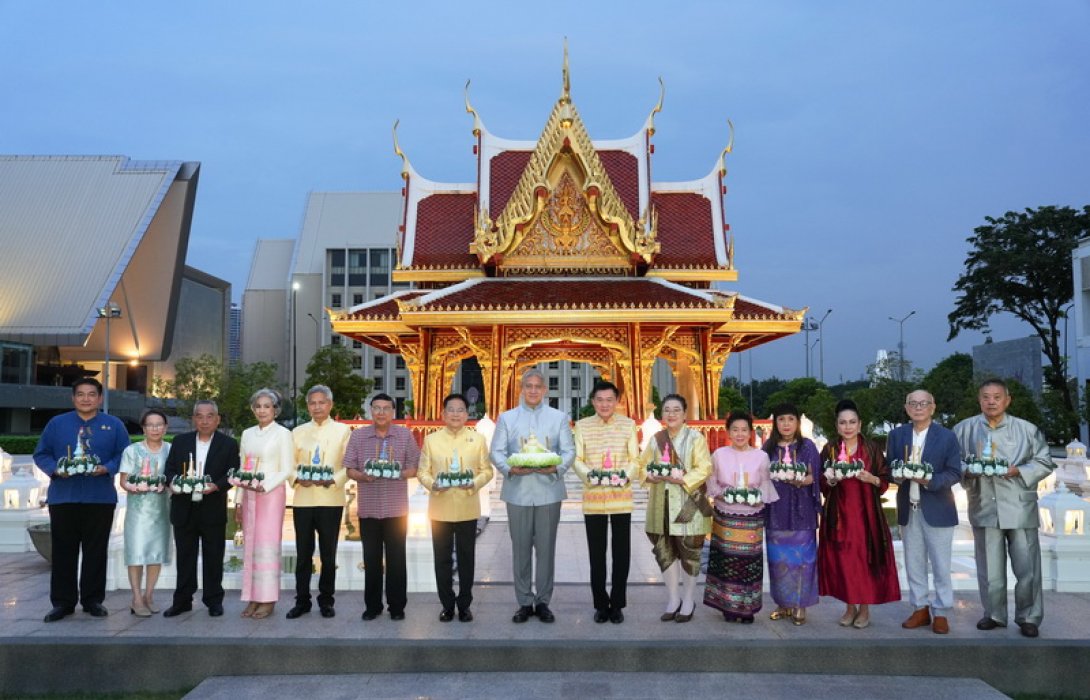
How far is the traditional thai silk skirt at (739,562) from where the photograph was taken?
5.49m

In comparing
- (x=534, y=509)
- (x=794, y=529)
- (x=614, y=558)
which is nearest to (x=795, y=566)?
(x=794, y=529)

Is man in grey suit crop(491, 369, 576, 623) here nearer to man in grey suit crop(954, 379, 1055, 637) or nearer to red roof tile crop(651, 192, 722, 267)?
man in grey suit crop(954, 379, 1055, 637)

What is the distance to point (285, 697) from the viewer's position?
15.0 ft

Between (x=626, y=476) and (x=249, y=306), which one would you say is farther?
(x=249, y=306)

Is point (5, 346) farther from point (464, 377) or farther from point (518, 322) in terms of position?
point (518, 322)

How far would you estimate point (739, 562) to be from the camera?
554 cm

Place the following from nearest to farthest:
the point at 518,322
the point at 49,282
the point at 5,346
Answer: the point at 518,322 < the point at 5,346 < the point at 49,282

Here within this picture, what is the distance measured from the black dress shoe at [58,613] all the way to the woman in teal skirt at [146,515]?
1.36ft

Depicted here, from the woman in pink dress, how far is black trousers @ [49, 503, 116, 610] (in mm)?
A: 1103

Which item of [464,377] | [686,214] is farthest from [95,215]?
[686,214]

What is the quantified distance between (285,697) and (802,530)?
3521mm

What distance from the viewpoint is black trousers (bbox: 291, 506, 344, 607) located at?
577 cm

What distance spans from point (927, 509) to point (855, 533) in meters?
0.52

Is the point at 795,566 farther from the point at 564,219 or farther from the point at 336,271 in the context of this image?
the point at 336,271
